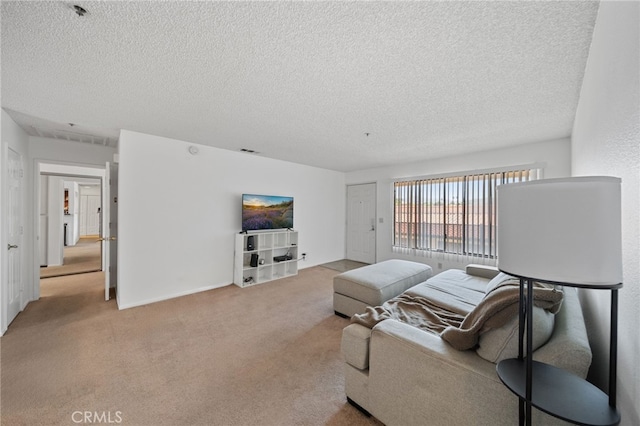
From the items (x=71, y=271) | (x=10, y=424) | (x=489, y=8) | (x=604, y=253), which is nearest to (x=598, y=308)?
(x=604, y=253)

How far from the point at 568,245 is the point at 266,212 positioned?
4.34 m

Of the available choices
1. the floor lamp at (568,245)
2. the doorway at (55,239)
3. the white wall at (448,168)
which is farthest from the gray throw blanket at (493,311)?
the doorway at (55,239)

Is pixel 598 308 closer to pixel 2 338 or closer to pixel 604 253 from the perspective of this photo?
pixel 604 253

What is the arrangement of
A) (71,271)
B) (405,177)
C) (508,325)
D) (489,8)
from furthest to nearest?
1. (405,177)
2. (71,271)
3. (489,8)
4. (508,325)

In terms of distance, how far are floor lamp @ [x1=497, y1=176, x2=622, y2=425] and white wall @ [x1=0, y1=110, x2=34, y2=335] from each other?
440cm

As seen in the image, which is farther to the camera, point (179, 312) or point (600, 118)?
point (179, 312)

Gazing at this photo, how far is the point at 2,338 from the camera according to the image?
2480mm

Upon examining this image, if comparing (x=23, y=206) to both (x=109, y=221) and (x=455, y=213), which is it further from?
(x=455, y=213)

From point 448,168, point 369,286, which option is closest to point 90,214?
point 369,286

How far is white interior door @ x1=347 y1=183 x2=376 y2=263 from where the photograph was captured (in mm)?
5996

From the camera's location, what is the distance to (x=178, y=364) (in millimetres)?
2102

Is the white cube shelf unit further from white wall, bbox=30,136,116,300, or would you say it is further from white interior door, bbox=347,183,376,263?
white wall, bbox=30,136,116,300

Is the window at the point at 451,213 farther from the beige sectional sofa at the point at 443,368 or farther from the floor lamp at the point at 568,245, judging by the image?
the floor lamp at the point at 568,245

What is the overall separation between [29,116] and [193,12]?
3083 millimetres
